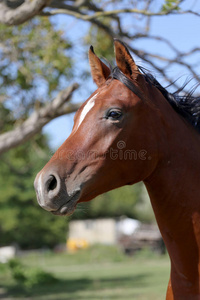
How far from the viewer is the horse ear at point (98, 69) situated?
7.88 ft

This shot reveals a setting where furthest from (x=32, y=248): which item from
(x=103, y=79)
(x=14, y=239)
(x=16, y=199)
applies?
(x=103, y=79)

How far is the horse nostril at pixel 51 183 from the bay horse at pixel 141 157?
59 millimetres

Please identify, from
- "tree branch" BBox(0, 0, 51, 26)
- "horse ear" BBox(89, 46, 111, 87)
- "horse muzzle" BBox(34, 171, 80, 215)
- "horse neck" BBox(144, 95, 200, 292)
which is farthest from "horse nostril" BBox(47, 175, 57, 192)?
"tree branch" BBox(0, 0, 51, 26)

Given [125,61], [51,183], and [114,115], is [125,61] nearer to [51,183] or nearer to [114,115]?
[114,115]

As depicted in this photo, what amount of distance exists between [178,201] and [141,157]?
306 mm

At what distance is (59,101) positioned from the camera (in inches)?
278

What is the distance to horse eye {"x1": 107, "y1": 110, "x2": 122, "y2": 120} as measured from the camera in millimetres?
2135

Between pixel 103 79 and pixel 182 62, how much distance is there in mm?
4463

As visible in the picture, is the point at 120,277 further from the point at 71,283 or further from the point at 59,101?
the point at 59,101

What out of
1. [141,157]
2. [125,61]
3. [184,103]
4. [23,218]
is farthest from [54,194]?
[23,218]

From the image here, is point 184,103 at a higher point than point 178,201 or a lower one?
higher

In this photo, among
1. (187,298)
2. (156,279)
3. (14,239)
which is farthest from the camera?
(14,239)

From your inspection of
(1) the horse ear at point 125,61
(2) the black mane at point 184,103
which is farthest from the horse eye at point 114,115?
(2) the black mane at point 184,103

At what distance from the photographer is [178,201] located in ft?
7.24
